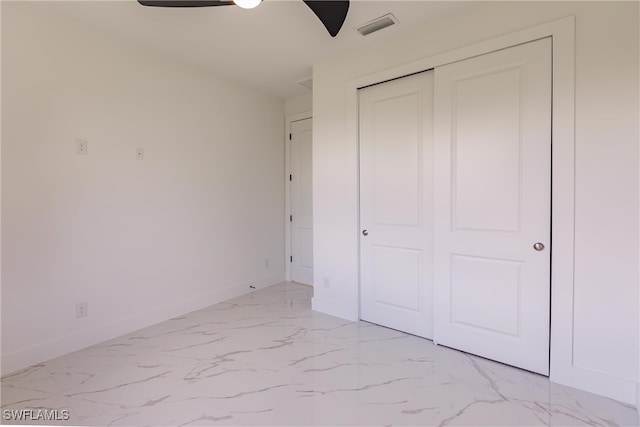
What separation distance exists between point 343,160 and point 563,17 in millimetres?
1813

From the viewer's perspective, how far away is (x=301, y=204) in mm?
4289

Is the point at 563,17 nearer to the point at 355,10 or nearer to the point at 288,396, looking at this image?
the point at 355,10

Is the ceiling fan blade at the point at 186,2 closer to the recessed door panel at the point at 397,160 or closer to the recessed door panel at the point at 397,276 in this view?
the recessed door panel at the point at 397,160

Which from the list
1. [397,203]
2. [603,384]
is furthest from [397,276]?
[603,384]

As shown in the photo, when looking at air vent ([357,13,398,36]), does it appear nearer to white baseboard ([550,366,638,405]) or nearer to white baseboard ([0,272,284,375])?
white baseboard ([550,366,638,405])

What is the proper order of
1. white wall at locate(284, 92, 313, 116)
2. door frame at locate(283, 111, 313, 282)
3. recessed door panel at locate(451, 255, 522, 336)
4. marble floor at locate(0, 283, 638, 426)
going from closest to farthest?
marble floor at locate(0, 283, 638, 426)
recessed door panel at locate(451, 255, 522, 336)
white wall at locate(284, 92, 313, 116)
door frame at locate(283, 111, 313, 282)

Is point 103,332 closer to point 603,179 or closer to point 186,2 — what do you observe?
point 186,2

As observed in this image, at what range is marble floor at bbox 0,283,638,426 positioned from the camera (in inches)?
65.4

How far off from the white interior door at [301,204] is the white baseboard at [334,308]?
0.97 metres

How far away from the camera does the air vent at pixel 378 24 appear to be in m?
2.37

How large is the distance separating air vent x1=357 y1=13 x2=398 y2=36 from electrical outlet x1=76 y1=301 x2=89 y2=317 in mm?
3181

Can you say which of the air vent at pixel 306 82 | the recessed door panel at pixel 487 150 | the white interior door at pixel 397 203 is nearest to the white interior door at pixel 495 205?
the recessed door panel at pixel 487 150

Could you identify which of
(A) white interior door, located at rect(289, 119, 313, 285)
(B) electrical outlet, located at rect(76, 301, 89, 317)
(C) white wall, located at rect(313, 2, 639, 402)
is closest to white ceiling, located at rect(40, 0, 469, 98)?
(C) white wall, located at rect(313, 2, 639, 402)

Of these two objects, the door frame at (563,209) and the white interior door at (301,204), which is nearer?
the door frame at (563,209)
